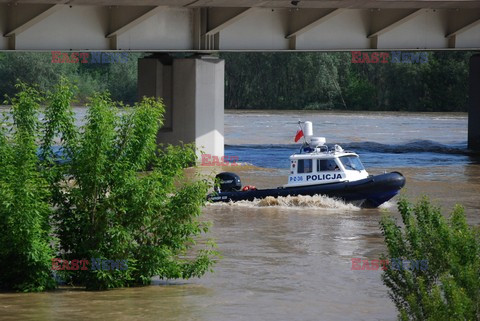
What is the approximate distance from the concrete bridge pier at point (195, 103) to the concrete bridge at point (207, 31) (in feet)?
0.10

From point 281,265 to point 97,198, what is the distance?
413cm

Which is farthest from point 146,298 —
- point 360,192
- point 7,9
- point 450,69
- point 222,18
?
point 450,69

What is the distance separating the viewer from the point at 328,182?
2838 cm

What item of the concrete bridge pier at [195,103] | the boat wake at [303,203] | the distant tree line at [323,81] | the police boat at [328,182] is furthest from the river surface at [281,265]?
the distant tree line at [323,81]

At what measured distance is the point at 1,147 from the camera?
17141 millimetres

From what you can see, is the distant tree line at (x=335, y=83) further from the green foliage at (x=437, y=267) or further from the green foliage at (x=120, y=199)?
the green foliage at (x=437, y=267)

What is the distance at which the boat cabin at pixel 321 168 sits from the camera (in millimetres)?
28328

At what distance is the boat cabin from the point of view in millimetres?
28328

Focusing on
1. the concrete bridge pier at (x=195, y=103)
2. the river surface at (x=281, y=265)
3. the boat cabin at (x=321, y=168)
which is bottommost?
the river surface at (x=281, y=265)

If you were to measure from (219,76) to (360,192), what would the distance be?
10421mm

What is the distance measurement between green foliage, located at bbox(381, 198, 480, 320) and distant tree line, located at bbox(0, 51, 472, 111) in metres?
62.3

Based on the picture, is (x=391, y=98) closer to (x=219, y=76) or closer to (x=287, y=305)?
(x=219, y=76)

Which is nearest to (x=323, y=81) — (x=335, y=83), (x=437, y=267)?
(x=335, y=83)

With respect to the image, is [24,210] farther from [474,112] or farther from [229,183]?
[474,112]
